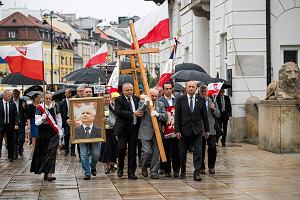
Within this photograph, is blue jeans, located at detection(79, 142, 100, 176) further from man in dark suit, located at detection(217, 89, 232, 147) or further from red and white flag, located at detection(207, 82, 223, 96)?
man in dark suit, located at detection(217, 89, 232, 147)

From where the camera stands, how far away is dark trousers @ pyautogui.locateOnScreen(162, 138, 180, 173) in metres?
15.6

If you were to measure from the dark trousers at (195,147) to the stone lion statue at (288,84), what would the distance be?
19.9 ft

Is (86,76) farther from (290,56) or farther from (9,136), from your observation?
(290,56)

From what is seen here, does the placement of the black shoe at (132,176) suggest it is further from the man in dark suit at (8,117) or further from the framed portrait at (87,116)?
the man in dark suit at (8,117)

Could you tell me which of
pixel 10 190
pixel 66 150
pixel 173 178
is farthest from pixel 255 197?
pixel 66 150

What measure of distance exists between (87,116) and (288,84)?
7229 mm

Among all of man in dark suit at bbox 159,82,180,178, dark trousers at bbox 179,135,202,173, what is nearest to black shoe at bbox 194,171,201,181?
dark trousers at bbox 179,135,202,173

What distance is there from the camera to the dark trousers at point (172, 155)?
51.3 ft

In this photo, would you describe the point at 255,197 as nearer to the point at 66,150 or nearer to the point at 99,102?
the point at 99,102

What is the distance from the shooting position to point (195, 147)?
49.5ft

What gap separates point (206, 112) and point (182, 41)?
21259 millimetres

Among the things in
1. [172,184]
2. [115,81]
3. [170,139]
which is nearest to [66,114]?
[115,81]

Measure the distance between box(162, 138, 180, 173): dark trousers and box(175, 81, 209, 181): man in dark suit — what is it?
36cm

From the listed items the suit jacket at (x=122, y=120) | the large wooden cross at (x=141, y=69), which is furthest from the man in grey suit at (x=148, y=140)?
the suit jacket at (x=122, y=120)
